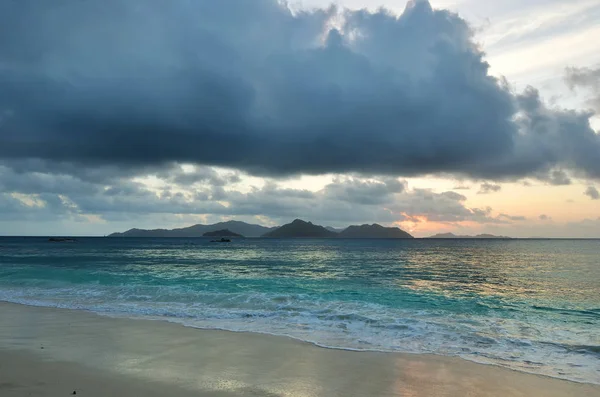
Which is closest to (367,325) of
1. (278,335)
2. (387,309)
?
(387,309)

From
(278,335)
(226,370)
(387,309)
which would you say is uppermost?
(226,370)

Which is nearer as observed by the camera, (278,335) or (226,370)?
(226,370)

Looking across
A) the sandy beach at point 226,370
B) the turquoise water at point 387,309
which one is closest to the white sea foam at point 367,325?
the turquoise water at point 387,309

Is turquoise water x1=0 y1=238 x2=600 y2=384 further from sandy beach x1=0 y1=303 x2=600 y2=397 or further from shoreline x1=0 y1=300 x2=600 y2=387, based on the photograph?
sandy beach x1=0 y1=303 x2=600 y2=397

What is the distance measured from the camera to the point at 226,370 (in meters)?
10.0

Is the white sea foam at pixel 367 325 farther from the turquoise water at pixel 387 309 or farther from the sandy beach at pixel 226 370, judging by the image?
the sandy beach at pixel 226 370

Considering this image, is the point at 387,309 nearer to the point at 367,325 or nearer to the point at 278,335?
the point at 367,325

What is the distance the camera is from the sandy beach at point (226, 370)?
8.70 metres

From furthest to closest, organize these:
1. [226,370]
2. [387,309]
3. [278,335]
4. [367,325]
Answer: [387,309] → [367,325] → [278,335] → [226,370]

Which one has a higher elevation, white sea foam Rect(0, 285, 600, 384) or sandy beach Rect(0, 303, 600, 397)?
sandy beach Rect(0, 303, 600, 397)

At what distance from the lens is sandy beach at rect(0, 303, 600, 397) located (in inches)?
343

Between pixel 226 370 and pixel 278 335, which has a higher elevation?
pixel 226 370

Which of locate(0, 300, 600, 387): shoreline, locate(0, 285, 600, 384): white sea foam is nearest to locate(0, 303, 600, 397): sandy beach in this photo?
locate(0, 300, 600, 387): shoreline

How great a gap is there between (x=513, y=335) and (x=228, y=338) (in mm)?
10975
